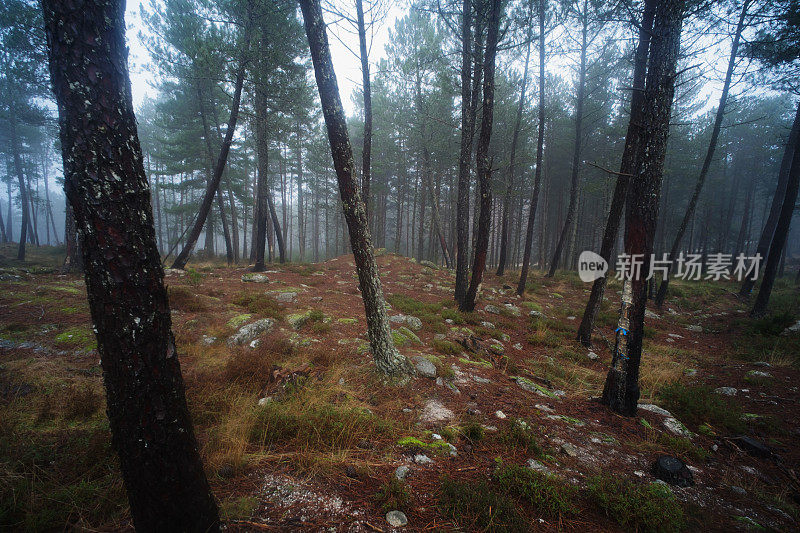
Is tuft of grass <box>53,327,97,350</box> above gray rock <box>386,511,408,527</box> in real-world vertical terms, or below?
above

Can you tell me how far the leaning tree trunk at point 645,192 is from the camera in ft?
12.3

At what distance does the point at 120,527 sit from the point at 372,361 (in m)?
3.04

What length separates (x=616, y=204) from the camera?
6.98 metres

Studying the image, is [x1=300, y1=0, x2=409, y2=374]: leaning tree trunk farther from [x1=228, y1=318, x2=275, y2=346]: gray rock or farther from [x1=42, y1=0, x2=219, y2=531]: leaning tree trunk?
[x1=228, y1=318, x2=275, y2=346]: gray rock

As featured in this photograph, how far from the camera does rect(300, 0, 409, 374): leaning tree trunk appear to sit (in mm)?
3834

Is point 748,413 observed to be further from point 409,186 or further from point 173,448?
point 409,186

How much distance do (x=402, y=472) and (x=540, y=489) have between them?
1.17m

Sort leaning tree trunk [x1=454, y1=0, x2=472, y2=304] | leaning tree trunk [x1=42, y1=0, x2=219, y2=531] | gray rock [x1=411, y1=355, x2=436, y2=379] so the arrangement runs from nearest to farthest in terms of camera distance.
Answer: leaning tree trunk [x1=42, y1=0, x2=219, y2=531] → gray rock [x1=411, y1=355, x2=436, y2=379] → leaning tree trunk [x1=454, y1=0, x2=472, y2=304]

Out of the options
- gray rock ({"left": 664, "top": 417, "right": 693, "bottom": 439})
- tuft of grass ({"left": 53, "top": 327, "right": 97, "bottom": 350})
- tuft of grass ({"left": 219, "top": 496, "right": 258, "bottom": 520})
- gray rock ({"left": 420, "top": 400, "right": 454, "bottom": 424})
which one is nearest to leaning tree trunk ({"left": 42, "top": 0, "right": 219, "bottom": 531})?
tuft of grass ({"left": 219, "top": 496, "right": 258, "bottom": 520})

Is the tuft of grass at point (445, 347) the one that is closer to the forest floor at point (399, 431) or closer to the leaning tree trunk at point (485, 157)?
the forest floor at point (399, 431)

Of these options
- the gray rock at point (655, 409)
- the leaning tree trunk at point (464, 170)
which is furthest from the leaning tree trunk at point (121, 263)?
the leaning tree trunk at point (464, 170)

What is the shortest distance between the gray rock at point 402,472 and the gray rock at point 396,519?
363 mm

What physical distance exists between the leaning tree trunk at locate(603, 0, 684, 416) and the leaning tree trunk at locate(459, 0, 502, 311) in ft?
11.4

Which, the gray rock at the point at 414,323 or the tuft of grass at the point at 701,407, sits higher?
the gray rock at the point at 414,323
